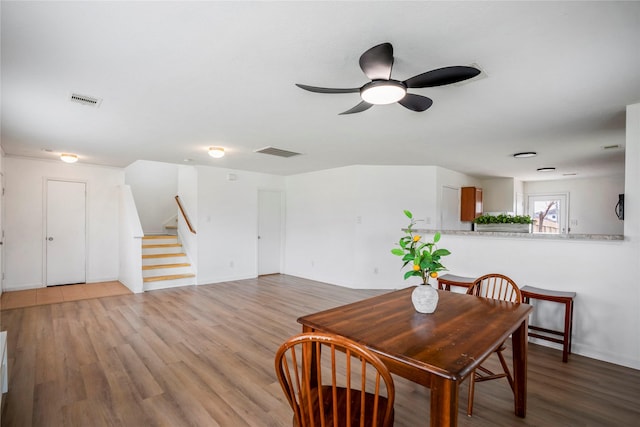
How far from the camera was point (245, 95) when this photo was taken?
2.65 m

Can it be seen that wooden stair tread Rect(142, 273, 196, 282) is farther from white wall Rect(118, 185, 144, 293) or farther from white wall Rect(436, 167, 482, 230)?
white wall Rect(436, 167, 482, 230)

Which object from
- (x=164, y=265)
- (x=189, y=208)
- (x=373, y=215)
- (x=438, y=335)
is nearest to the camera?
(x=438, y=335)

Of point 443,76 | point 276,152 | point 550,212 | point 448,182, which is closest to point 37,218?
point 276,152

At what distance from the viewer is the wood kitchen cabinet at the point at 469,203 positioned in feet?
22.7

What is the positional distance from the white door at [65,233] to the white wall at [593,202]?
1139 cm

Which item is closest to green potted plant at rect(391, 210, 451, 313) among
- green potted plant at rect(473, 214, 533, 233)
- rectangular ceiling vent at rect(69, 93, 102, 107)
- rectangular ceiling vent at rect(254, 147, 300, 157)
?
rectangular ceiling vent at rect(69, 93, 102, 107)

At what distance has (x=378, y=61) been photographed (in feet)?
5.80

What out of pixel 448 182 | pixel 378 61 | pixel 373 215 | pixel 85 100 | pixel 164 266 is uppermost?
pixel 85 100

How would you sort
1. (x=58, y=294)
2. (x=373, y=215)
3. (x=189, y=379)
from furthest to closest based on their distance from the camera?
(x=373, y=215) < (x=58, y=294) < (x=189, y=379)

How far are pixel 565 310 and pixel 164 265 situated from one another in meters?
6.40

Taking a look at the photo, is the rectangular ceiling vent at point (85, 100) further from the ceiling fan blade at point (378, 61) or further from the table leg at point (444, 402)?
the table leg at point (444, 402)

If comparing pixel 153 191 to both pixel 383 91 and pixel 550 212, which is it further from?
pixel 550 212

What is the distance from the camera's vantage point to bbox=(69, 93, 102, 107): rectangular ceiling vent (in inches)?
106

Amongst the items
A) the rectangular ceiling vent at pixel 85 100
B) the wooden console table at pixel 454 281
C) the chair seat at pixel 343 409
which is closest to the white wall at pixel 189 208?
the rectangular ceiling vent at pixel 85 100
